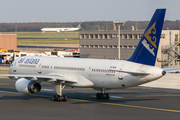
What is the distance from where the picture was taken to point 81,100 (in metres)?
38.1

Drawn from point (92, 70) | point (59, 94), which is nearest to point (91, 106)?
point (92, 70)

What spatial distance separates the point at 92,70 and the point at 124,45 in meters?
58.8

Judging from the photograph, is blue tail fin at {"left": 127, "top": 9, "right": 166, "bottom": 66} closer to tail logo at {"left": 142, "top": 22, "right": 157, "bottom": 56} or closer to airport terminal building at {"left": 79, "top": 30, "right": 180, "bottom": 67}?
tail logo at {"left": 142, "top": 22, "right": 157, "bottom": 56}

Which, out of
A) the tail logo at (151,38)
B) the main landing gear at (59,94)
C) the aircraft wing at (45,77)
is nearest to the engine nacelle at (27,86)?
the aircraft wing at (45,77)

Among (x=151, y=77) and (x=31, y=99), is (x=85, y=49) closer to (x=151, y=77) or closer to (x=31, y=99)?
(x=31, y=99)

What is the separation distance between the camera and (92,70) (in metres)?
36.4

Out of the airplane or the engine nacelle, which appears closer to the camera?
the airplane

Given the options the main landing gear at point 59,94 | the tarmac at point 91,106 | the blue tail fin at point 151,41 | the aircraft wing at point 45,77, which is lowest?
the tarmac at point 91,106

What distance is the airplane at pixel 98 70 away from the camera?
3247 cm

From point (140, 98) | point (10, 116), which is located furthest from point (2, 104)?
point (140, 98)

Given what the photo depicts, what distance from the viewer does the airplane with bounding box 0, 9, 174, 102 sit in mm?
32469

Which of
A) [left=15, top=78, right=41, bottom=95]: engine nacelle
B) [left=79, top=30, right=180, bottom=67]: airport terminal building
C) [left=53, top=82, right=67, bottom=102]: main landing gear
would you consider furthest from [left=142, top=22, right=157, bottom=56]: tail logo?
[left=79, top=30, right=180, bottom=67]: airport terminal building

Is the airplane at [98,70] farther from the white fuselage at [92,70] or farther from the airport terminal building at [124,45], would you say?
the airport terminal building at [124,45]

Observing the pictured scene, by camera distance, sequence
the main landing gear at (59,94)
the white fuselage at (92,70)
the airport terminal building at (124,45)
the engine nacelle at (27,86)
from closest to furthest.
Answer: the white fuselage at (92,70) → the main landing gear at (59,94) → the engine nacelle at (27,86) → the airport terminal building at (124,45)
